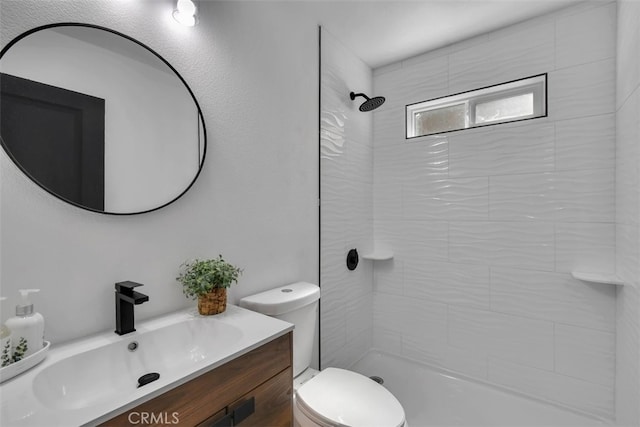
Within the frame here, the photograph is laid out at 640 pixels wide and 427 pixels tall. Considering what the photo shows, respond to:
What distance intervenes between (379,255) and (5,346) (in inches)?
83.2

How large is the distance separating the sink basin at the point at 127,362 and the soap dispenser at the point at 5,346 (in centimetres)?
8

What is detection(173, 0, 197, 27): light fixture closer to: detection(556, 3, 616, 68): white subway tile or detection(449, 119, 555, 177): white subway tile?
detection(449, 119, 555, 177): white subway tile

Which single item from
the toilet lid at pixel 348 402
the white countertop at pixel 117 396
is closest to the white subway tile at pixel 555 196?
the toilet lid at pixel 348 402

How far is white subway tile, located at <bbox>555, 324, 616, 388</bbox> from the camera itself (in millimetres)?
1727

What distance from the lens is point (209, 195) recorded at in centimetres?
131

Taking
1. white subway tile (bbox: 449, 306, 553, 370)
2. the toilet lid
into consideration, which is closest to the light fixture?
the toilet lid

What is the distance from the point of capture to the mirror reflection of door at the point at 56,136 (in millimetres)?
822

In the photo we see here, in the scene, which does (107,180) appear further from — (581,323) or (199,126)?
(581,323)

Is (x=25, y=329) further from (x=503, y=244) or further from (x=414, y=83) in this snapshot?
(x=414, y=83)

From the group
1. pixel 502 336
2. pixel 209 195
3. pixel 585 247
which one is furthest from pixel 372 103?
pixel 502 336

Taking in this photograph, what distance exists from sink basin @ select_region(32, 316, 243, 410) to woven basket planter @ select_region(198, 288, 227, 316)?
34 mm

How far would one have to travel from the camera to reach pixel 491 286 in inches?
81.0

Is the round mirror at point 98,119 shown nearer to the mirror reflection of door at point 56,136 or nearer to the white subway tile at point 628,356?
the mirror reflection of door at point 56,136

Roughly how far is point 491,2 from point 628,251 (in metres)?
1.50
